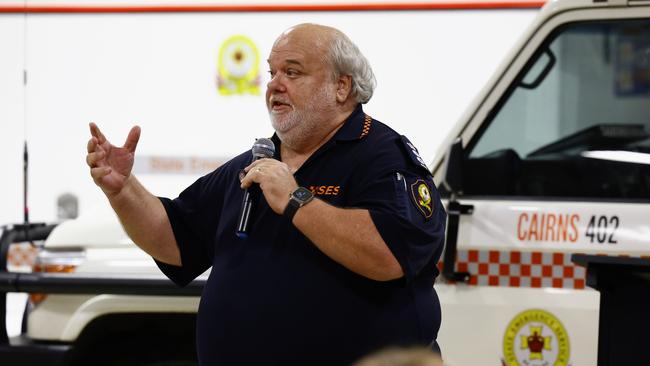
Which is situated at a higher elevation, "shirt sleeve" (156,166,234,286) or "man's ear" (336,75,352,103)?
"man's ear" (336,75,352,103)

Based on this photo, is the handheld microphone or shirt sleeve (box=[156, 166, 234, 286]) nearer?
the handheld microphone

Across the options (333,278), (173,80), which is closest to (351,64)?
(333,278)

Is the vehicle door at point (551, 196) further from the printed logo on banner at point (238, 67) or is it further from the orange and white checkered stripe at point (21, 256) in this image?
the printed logo on banner at point (238, 67)

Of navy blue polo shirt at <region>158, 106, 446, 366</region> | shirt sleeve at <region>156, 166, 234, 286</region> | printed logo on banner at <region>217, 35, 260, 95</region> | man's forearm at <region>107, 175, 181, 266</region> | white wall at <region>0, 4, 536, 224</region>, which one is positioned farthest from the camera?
printed logo on banner at <region>217, 35, 260, 95</region>

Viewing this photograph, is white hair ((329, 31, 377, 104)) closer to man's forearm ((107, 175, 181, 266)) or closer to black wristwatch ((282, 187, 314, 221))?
black wristwatch ((282, 187, 314, 221))

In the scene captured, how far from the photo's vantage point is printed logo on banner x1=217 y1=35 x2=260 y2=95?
22.1 ft

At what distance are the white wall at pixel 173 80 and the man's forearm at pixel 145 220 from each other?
152 inches

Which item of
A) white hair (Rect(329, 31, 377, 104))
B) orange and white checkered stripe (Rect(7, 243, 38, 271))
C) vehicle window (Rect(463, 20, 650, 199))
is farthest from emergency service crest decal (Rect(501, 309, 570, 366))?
orange and white checkered stripe (Rect(7, 243, 38, 271))

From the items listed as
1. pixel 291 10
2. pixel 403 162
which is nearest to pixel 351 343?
pixel 403 162

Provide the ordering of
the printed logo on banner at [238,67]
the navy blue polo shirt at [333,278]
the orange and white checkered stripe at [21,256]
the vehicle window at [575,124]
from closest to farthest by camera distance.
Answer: the navy blue polo shirt at [333,278]
the vehicle window at [575,124]
the orange and white checkered stripe at [21,256]
the printed logo on banner at [238,67]

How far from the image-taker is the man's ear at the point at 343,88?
8.30ft

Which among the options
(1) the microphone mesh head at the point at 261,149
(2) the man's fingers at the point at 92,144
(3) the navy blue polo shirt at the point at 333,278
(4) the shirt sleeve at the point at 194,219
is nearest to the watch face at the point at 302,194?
(3) the navy blue polo shirt at the point at 333,278

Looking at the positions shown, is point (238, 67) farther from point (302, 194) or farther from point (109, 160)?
point (302, 194)

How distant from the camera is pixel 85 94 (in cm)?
718
